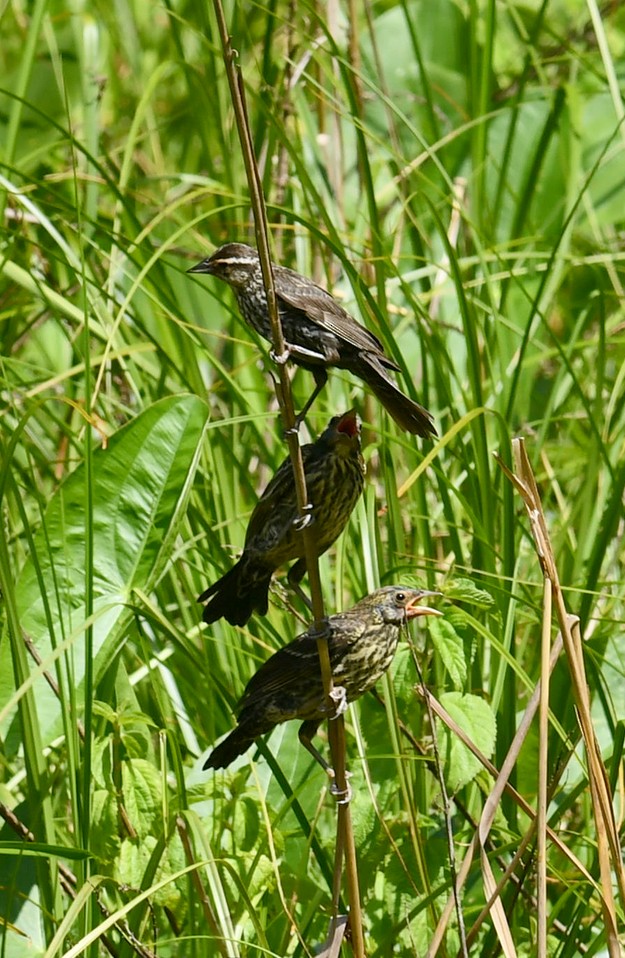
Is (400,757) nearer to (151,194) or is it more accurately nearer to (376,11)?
(151,194)

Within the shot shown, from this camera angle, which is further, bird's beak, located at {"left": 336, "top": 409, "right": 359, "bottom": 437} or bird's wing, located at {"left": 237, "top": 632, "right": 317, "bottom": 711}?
bird's beak, located at {"left": 336, "top": 409, "right": 359, "bottom": 437}

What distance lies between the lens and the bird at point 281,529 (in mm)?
2686

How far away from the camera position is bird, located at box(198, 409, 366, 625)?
2686 mm

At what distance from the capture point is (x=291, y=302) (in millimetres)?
2984

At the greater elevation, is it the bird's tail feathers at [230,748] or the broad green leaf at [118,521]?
the broad green leaf at [118,521]

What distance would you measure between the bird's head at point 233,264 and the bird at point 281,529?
0.49 meters

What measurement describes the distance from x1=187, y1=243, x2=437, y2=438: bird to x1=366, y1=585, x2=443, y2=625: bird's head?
1.27ft

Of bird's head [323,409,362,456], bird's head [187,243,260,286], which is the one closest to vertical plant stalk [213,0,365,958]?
bird's head [323,409,362,456]

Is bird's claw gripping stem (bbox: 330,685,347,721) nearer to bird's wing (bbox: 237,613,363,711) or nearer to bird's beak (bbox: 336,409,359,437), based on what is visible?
bird's wing (bbox: 237,613,363,711)

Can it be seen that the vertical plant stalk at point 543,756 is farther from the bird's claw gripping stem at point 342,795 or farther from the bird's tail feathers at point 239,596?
the bird's tail feathers at point 239,596

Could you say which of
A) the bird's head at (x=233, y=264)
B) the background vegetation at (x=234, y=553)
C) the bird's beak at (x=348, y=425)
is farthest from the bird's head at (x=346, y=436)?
the bird's head at (x=233, y=264)

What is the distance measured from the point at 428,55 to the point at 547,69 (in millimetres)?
645

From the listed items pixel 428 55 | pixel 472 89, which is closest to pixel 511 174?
pixel 428 55

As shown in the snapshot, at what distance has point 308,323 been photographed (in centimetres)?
298
